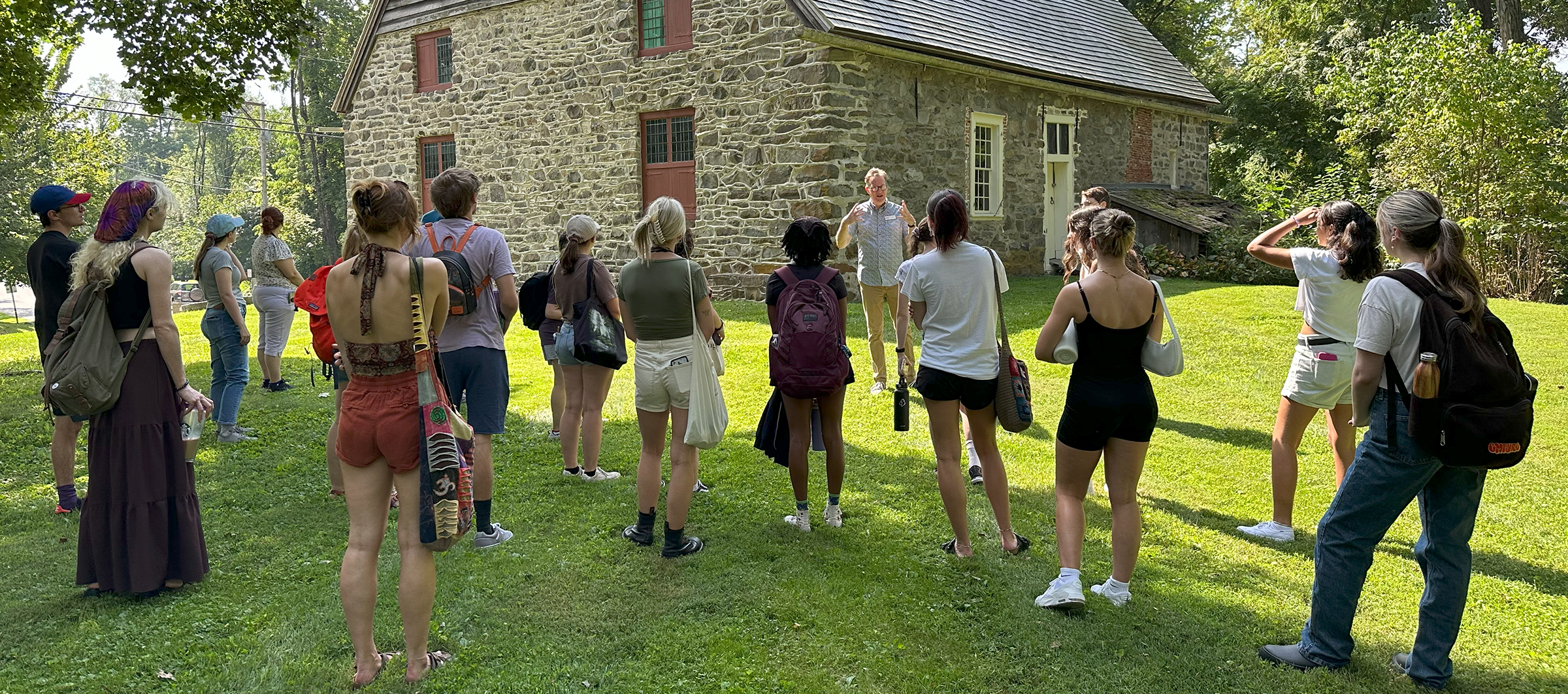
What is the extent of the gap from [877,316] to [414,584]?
19.6 feet

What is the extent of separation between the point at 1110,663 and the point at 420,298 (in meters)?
2.97

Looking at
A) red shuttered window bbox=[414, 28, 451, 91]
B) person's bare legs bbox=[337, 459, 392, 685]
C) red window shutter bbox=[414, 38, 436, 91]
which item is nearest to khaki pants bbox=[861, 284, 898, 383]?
person's bare legs bbox=[337, 459, 392, 685]

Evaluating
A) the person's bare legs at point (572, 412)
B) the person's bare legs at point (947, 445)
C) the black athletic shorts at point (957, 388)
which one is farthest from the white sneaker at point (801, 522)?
the person's bare legs at point (572, 412)

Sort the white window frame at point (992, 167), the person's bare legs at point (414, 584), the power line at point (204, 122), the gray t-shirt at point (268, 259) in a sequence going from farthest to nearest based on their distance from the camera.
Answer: the power line at point (204, 122)
the white window frame at point (992, 167)
the gray t-shirt at point (268, 259)
the person's bare legs at point (414, 584)

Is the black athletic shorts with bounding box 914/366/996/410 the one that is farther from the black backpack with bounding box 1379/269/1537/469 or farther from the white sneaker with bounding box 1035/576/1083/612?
the black backpack with bounding box 1379/269/1537/469

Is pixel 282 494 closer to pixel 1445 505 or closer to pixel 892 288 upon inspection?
pixel 892 288

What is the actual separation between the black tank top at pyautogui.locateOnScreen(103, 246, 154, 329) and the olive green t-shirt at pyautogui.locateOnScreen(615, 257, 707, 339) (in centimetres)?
215

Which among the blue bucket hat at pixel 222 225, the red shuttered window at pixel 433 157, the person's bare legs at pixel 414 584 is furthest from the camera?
the red shuttered window at pixel 433 157

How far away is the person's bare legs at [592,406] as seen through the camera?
6.16 metres

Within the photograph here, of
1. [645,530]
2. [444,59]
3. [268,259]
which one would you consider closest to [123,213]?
[645,530]

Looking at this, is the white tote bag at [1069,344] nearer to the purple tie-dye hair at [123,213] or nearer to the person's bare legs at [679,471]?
the person's bare legs at [679,471]

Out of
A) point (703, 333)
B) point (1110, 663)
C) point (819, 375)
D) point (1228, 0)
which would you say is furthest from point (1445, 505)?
point (1228, 0)

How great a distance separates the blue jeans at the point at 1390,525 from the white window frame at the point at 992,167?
13907mm

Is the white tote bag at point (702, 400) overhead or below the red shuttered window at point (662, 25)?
below
